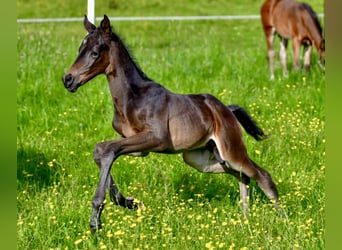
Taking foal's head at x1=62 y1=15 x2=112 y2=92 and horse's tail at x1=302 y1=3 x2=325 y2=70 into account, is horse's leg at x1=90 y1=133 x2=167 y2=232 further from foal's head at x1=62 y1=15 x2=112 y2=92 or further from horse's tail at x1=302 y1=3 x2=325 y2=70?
horse's tail at x1=302 y1=3 x2=325 y2=70

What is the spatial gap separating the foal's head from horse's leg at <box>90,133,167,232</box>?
18.6 inches

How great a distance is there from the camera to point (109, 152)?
472cm

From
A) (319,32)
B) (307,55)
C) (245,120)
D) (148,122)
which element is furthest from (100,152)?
(319,32)

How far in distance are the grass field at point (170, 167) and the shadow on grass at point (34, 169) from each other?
1cm

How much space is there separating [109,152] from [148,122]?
1.30 feet

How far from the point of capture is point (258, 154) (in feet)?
23.1

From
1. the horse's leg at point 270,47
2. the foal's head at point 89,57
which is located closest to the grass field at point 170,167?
the horse's leg at point 270,47

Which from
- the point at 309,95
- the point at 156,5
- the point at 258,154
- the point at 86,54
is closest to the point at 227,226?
the point at 86,54

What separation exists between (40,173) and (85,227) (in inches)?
74.6

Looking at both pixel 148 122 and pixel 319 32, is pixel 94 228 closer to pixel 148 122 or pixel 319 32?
pixel 148 122

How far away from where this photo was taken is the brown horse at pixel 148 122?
190 inches

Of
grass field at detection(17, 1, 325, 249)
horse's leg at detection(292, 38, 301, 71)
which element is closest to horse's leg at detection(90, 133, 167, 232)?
grass field at detection(17, 1, 325, 249)
